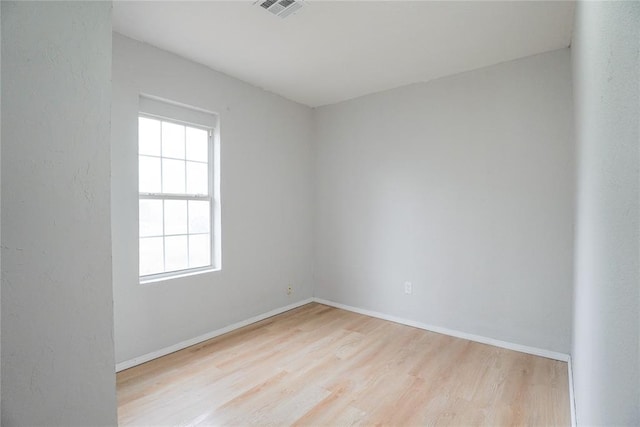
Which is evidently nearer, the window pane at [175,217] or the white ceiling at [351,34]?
the white ceiling at [351,34]

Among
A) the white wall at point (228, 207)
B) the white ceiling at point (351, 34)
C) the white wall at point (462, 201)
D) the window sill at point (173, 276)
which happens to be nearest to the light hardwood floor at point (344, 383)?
the white wall at point (228, 207)

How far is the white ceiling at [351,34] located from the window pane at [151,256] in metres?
1.65

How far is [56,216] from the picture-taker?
3.41 feet

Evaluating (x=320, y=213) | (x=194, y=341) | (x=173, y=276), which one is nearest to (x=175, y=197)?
(x=173, y=276)

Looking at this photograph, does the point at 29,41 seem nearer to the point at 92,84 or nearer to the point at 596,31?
the point at 92,84

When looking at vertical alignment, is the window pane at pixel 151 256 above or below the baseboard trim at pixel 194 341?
above

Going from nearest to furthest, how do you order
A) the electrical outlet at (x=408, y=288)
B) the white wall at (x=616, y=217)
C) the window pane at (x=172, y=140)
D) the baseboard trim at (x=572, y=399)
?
the white wall at (x=616, y=217) < the baseboard trim at (x=572, y=399) < the window pane at (x=172, y=140) < the electrical outlet at (x=408, y=288)

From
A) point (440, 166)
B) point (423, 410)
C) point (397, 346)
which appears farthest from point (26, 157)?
point (440, 166)

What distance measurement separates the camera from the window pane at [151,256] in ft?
9.05

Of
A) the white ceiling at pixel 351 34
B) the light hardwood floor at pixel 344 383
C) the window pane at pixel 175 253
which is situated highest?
the white ceiling at pixel 351 34

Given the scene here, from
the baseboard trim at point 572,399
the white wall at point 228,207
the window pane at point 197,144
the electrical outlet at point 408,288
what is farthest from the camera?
the electrical outlet at point 408,288

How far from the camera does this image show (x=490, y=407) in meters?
2.07

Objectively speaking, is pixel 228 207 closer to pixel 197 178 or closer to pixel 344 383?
pixel 197 178

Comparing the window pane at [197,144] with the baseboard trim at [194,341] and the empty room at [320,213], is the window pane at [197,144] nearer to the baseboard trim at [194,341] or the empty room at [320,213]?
the empty room at [320,213]
